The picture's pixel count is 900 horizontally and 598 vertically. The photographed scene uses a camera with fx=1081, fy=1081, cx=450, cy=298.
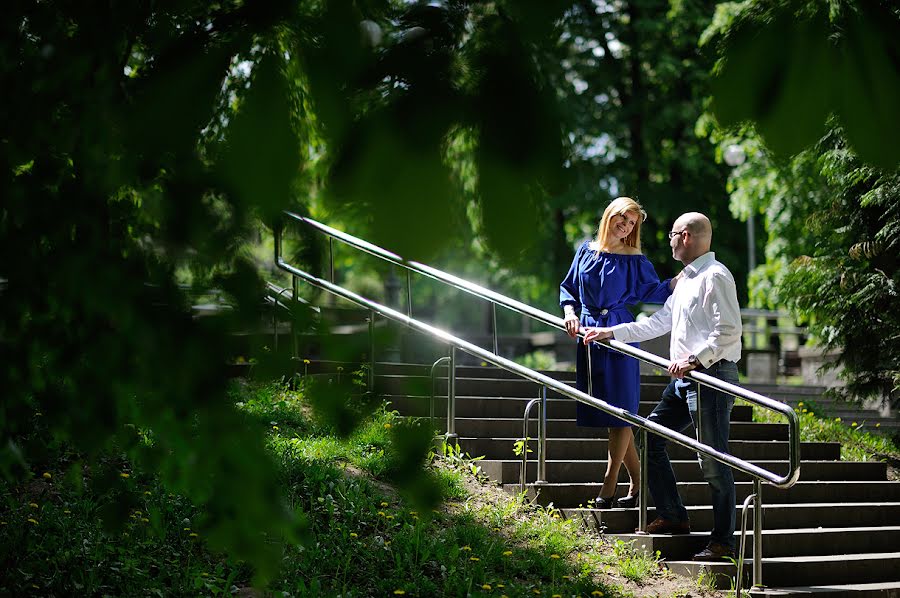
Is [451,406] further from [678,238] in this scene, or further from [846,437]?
[846,437]

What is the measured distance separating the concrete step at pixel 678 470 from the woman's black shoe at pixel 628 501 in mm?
Result: 563

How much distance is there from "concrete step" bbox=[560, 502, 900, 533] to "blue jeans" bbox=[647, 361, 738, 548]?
0.36 m

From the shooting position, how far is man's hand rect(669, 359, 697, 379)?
5195mm

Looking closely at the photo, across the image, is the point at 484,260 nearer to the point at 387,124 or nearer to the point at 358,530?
the point at 387,124

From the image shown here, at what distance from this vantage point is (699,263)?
205 inches

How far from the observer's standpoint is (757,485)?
5137 millimetres

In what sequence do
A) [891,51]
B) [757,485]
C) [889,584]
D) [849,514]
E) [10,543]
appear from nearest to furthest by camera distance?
[891,51] < [10,543] < [757,485] < [889,584] < [849,514]

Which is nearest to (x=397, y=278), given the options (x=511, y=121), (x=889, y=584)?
(x=511, y=121)

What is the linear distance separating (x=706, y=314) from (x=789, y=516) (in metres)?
2.00

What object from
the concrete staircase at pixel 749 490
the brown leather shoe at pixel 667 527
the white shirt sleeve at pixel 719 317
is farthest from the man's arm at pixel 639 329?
the brown leather shoe at pixel 667 527

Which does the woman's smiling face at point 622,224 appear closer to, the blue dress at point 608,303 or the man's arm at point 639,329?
the blue dress at point 608,303

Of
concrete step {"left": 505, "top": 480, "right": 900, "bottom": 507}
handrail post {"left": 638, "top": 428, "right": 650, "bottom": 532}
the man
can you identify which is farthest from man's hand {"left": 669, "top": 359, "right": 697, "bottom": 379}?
concrete step {"left": 505, "top": 480, "right": 900, "bottom": 507}

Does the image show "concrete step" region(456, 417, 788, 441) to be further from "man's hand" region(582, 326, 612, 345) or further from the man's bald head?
the man's bald head

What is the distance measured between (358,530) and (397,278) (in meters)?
3.80
